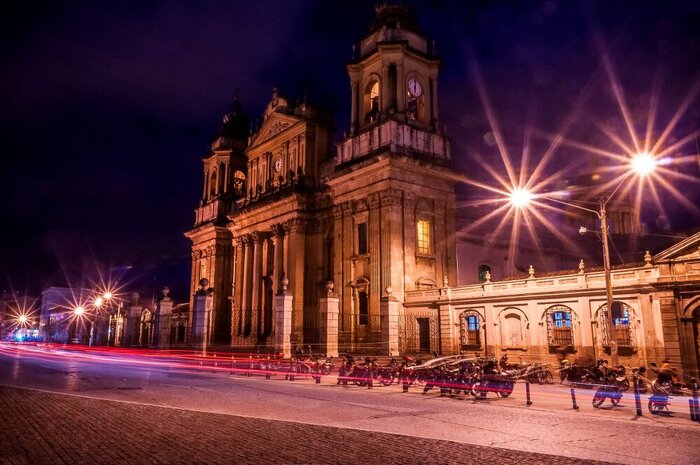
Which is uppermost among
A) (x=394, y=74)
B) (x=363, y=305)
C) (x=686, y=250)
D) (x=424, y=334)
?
(x=394, y=74)

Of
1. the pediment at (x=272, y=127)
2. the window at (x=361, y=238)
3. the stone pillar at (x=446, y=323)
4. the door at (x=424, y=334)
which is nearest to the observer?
the stone pillar at (x=446, y=323)

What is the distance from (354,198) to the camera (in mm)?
34531

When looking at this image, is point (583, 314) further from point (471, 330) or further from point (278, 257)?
point (278, 257)

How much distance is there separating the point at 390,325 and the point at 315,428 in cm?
1841

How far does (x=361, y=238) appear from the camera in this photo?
114 ft

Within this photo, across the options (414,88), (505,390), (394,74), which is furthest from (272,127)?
(505,390)

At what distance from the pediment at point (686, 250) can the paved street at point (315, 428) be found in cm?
754

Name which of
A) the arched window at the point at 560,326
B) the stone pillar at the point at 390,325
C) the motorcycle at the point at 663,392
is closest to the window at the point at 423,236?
the stone pillar at the point at 390,325

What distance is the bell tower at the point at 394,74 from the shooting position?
113 ft

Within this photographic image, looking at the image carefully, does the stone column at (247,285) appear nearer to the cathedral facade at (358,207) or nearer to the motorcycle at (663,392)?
the cathedral facade at (358,207)

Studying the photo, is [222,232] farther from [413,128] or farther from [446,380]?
[446,380]

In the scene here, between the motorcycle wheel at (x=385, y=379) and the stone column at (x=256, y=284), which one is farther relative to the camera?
the stone column at (x=256, y=284)

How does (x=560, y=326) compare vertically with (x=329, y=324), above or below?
below

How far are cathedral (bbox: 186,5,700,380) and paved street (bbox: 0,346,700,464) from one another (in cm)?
725
